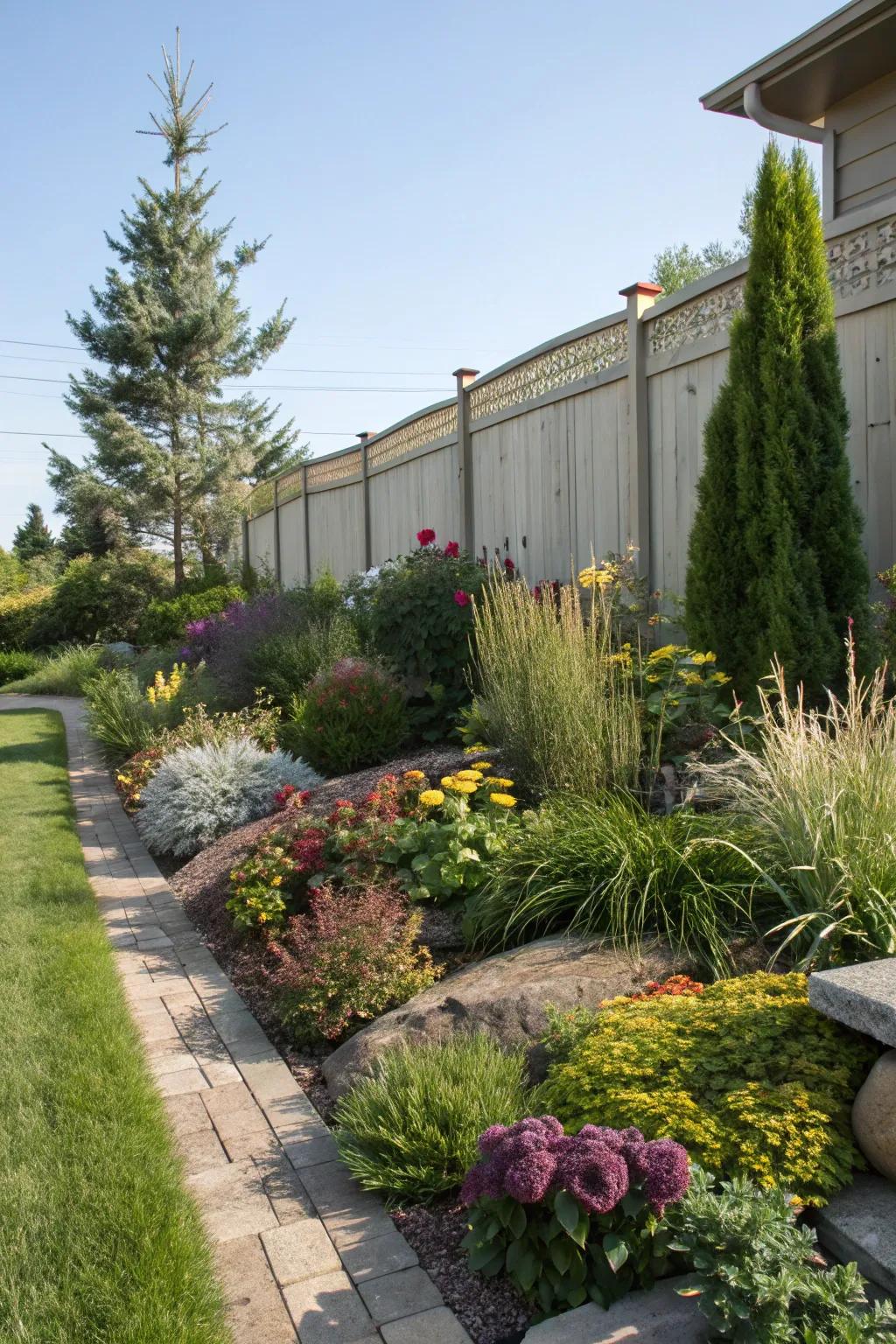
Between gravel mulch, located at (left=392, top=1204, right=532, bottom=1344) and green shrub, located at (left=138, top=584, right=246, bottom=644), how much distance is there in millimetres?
13943

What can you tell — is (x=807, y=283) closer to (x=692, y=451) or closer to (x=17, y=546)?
(x=692, y=451)

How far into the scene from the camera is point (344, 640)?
7.92 meters

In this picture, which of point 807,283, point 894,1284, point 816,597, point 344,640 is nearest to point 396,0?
point 807,283

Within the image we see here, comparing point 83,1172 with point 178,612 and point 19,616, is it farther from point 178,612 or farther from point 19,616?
point 19,616

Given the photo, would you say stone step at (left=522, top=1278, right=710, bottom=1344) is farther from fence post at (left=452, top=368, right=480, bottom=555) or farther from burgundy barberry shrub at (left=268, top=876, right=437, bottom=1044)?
fence post at (left=452, top=368, right=480, bottom=555)

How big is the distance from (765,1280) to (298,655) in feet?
22.0

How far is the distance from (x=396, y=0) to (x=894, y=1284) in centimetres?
765

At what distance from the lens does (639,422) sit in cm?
675

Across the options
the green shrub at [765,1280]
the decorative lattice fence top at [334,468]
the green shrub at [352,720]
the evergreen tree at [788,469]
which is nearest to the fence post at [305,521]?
the decorative lattice fence top at [334,468]

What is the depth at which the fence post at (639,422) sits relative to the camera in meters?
6.70

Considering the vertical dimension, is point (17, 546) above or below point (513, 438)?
above

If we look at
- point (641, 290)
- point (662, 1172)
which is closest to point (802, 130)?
point (641, 290)

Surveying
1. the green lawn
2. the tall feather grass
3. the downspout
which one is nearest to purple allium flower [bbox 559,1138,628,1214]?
the green lawn

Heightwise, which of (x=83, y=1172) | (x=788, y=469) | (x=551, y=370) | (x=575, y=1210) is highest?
(x=551, y=370)
